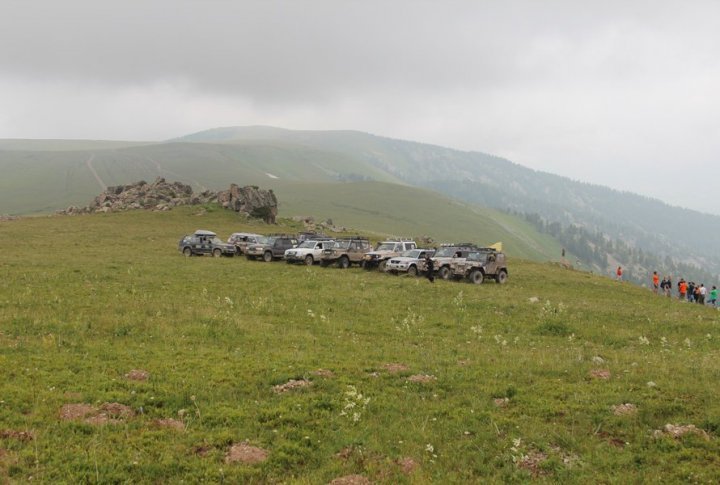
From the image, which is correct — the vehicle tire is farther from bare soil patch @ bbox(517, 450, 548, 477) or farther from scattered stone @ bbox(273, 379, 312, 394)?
bare soil patch @ bbox(517, 450, 548, 477)

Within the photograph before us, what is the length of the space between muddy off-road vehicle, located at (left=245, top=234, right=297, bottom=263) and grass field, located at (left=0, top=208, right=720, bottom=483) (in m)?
19.0

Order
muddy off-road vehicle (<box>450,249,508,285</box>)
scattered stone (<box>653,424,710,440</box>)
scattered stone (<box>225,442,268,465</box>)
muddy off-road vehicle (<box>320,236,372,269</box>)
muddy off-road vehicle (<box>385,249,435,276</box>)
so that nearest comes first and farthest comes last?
scattered stone (<box>225,442,268,465</box>) → scattered stone (<box>653,424,710,440</box>) → muddy off-road vehicle (<box>450,249,508,285</box>) → muddy off-road vehicle (<box>385,249,435,276</box>) → muddy off-road vehicle (<box>320,236,372,269</box>)

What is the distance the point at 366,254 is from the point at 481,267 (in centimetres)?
966

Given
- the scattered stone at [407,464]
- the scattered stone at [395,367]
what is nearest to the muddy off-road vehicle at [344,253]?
the scattered stone at [395,367]

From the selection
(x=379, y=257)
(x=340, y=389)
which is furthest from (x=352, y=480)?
(x=379, y=257)

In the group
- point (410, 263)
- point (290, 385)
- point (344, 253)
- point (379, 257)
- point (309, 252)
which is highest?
point (410, 263)

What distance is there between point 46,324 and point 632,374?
16947 mm

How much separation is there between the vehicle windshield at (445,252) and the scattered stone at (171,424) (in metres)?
29.0

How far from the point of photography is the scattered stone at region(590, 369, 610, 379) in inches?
503

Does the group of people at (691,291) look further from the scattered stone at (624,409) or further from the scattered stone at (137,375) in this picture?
the scattered stone at (137,375)

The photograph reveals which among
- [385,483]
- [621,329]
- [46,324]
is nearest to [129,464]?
[385,483]

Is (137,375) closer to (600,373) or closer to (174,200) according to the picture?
(600,373)

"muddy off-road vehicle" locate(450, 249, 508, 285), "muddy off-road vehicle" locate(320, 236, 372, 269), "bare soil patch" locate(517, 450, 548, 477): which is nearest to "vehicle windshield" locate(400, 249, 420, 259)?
"muddy off-road vehicle" locate(450, 249, 508, 285)

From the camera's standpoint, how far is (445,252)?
37406 mm
